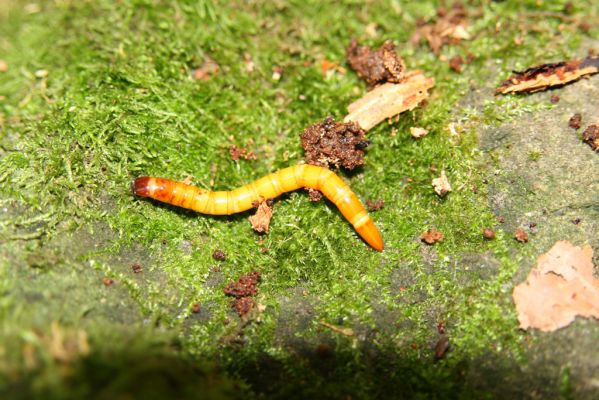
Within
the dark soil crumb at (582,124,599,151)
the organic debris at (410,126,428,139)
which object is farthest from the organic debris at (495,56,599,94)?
the organic debris at (410,126,428,139)

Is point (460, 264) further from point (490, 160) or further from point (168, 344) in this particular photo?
point (168, 344)

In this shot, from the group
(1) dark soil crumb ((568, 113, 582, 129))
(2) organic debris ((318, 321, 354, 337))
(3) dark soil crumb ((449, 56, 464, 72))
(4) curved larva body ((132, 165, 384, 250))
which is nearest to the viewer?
(2) organic debris ((318, 321, 354, 337))

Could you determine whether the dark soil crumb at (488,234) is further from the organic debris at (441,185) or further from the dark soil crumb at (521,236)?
the organic debris at (441,185)

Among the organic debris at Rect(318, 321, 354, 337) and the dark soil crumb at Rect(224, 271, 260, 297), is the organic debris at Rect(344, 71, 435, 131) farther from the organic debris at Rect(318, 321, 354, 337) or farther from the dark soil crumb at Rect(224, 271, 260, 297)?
the organic debris at Rect(318, 321, 354, 337)

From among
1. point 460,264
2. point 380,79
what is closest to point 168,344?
point 460,264

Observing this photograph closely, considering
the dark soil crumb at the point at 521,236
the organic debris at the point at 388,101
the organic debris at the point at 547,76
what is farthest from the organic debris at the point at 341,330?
the organic debris at the point at 547,76
